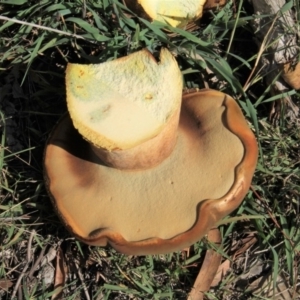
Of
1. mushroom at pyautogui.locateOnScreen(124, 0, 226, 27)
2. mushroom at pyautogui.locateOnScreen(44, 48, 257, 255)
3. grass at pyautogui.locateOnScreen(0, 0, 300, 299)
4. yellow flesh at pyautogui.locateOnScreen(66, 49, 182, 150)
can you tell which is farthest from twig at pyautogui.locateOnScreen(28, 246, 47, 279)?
mushroom at pyautogui.locateOnScreen(124, 0, 226, 27)

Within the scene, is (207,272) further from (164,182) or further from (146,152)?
(146,152)

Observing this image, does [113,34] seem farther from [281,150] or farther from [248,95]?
[281,150]

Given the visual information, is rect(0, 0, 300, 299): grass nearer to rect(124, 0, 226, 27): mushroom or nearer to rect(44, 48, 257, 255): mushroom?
rect(124, 0, 226, 27): mushroom

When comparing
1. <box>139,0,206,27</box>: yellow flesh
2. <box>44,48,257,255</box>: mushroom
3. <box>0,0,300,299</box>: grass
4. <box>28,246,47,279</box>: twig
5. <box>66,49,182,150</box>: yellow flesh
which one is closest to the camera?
<box>66,49,182,150</box>: yellow flesh

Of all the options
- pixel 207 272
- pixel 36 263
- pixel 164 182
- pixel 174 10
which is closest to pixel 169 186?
pixel 164 182

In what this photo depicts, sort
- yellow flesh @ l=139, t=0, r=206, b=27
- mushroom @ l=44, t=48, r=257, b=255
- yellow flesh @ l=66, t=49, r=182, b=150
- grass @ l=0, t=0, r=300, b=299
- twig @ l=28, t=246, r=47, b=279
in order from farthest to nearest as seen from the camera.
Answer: twig @ l=28, t=246, r=47, b=279
grass @ l=0, t=0, r=300, b=299
yellow flesh @ l=139, t=0, r=206, b=27
mushroom @ l=44, t=48, r=257, b=255
yellow flesh @ l=66, t=49, r=182, b=150

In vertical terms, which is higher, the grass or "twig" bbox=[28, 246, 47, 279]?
the grass

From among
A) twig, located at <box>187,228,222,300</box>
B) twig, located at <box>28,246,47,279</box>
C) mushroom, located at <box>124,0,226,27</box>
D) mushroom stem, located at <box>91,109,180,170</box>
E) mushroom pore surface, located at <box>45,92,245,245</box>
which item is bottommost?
twig, located at <box>28,246,47,279</box>
